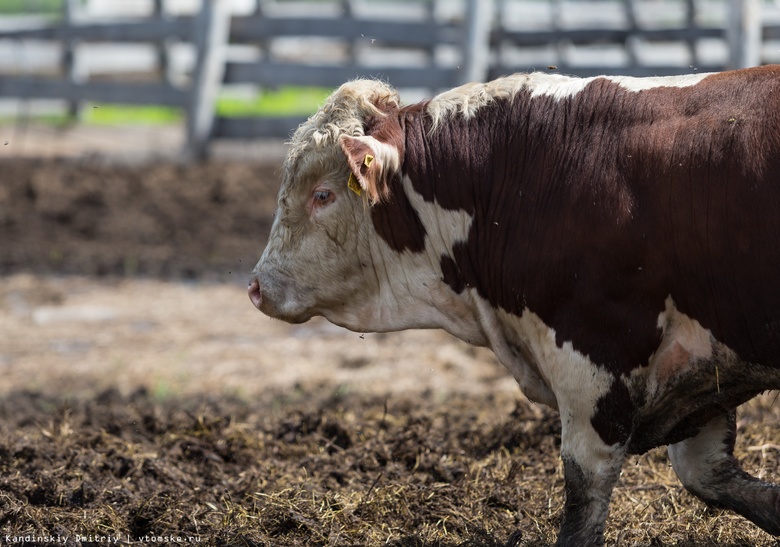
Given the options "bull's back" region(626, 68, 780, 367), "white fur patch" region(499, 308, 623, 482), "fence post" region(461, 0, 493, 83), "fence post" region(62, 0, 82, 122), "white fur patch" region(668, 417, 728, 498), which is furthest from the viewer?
"fence post" region(62, 0, 82, 122)

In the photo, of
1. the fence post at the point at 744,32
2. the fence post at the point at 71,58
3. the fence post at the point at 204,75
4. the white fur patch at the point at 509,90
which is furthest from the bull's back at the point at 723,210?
the fence post at the point at 71,58

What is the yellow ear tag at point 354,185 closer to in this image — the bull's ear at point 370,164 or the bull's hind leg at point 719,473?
the bull's ear at point 370,164

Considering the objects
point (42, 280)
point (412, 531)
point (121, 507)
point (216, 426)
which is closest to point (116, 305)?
point (42, 280)

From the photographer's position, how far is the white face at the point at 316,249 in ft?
14.1

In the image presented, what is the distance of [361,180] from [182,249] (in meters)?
7.21

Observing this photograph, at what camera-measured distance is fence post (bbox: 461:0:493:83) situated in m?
13.3

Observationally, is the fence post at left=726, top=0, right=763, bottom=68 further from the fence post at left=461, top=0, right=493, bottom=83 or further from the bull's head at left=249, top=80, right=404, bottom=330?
the bull's head at left=249, top=80, right=404, bottom=330

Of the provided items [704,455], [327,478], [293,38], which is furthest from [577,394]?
[293,38]

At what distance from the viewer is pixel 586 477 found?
151 inches

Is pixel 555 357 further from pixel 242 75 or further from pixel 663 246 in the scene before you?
pixel 242 75

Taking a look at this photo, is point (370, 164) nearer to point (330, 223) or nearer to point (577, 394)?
point (330, 223)

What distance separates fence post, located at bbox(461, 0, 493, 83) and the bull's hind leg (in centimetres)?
941

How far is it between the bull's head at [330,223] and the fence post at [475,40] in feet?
29.5

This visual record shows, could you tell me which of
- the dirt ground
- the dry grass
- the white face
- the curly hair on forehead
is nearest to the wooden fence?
the dirt ground
